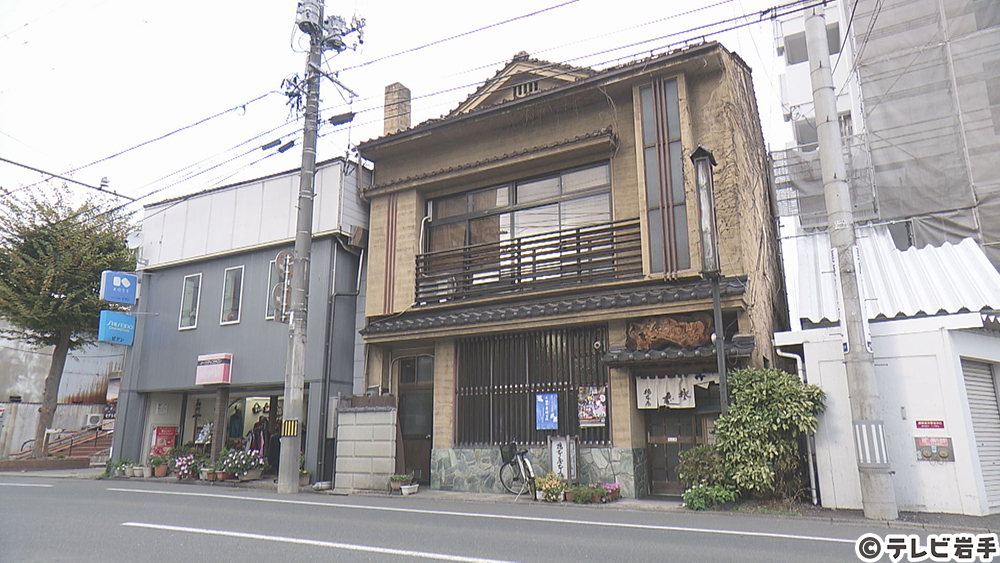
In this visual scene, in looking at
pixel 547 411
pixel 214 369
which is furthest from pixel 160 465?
pixel 547 411

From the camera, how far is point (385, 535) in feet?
24.2

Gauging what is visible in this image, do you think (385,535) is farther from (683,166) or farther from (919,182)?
(919,182)

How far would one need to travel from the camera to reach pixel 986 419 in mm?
10781

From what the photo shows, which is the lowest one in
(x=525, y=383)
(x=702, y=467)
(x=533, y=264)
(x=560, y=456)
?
(x=702, y=467)

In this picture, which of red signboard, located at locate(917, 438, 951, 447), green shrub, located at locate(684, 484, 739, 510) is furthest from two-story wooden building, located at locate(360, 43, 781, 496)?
red signboard, located at locate(917, 438, 951, 447)

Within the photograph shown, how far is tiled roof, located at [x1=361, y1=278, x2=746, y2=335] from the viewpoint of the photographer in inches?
466

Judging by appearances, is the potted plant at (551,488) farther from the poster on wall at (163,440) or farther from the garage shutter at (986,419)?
the poster on wall at (163,440)

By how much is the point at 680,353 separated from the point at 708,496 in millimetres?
2520

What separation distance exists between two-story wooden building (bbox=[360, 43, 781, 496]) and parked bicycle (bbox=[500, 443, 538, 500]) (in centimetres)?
40

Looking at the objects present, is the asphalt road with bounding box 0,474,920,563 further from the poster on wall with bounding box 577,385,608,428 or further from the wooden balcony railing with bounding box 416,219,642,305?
the wooden balcony railing with bounding box 416,219,642,305

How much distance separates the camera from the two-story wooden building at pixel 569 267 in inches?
494

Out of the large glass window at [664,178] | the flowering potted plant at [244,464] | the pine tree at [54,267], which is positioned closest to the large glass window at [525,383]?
the large glass window at [664,178]

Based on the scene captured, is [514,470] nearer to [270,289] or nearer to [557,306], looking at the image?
[557,306]

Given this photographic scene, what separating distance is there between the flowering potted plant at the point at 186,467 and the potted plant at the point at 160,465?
38.5 inches
